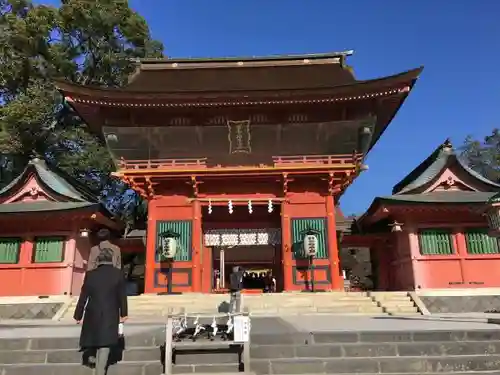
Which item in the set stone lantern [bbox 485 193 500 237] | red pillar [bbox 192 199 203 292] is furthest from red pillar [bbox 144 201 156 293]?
stone lantern [bbox 485 193 500 237]

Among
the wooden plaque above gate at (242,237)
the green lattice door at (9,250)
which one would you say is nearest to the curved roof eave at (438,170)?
the wooden plaque above gate at (242,237)

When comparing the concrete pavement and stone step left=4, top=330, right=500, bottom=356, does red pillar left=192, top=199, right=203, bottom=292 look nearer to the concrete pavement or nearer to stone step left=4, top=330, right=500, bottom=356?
the concrete pavement

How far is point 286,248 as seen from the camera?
54.4ft

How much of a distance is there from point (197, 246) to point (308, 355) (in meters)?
10.4

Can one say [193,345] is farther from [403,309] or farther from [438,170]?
[438,170]

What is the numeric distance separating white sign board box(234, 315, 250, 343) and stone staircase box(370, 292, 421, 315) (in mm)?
8742

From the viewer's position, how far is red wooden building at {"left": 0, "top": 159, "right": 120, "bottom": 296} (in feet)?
52.7

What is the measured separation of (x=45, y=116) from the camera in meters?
24.8

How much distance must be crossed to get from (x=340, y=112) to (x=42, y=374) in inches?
607

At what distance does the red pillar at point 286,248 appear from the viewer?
16.3 m

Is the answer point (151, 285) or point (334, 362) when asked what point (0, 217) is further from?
point (334, 362)

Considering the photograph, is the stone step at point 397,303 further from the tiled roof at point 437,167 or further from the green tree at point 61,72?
the green tree at point 61,72

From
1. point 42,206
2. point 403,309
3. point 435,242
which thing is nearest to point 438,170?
point 435,242

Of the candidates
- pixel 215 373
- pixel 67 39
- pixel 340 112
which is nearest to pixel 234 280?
pixel 215 373
